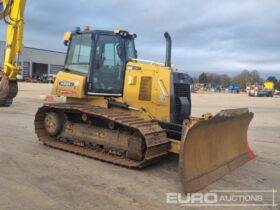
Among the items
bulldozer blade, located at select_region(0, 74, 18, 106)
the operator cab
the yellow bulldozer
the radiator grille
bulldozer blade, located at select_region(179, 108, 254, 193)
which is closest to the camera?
bulldozer blade, located at select_region(179, 108, 254, 193)

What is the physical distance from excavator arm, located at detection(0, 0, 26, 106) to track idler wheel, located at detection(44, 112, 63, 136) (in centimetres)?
599

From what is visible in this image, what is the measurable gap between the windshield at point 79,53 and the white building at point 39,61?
204ft

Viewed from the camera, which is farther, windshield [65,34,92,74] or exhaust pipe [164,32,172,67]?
windshield [65,34,92,74]

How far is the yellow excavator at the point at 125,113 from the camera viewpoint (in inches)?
275

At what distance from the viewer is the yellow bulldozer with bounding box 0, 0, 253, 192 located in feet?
22.9

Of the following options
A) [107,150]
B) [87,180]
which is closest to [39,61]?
[107,150]

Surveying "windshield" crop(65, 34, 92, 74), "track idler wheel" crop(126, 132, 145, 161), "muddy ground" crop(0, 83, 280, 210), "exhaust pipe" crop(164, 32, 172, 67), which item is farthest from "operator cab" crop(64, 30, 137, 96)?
"muddy ground" crop(0, 83, 280, 210)

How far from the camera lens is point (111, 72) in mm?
8336

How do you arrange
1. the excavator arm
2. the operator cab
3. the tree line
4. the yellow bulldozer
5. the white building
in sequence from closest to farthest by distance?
the yellow bulldozer < the operator cab < the excavator arm < the white building < the tree line

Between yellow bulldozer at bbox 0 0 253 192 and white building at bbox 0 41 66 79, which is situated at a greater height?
white building at bbox 0 41 66 79

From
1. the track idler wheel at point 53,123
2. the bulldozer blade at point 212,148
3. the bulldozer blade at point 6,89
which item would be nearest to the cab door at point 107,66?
the track idler wheel at point 53,123

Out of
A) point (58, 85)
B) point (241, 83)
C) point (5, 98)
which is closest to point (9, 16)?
point (5, 98)

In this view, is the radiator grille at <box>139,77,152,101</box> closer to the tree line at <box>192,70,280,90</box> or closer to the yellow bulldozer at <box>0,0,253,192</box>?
the yellow bulldozer at <box>0,0,253,192</box>

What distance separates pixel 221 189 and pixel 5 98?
12106 mm
